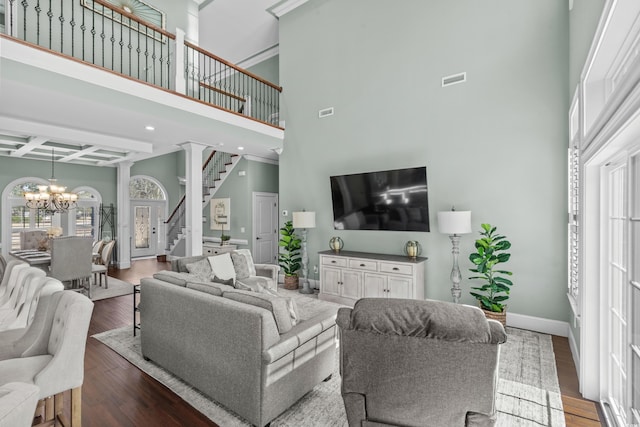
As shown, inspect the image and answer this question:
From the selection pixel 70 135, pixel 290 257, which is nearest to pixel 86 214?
pixel 70 135

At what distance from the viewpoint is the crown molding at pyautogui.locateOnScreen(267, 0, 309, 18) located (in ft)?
20.6

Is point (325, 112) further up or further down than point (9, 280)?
further up

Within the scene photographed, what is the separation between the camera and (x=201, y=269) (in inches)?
153

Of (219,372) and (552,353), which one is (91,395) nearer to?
(219,372)

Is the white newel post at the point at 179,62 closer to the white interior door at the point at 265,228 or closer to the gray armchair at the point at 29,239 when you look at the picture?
the white interior door at the point at 265,228

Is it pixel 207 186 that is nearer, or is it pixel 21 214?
pixel 21 214

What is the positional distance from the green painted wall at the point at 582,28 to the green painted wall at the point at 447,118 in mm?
658

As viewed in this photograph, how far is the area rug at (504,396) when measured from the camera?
7.20 ft

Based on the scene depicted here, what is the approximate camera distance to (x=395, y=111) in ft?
16.3

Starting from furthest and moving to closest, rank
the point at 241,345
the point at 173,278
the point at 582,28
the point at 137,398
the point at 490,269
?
the point at 490,269
the point at 173,278
the point at 582,28
the point at 137,398
the point at 241,345

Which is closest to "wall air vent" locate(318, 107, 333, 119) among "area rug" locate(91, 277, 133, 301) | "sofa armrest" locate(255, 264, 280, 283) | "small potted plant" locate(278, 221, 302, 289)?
"small potted plant" locate(278, 221, 302, 289)

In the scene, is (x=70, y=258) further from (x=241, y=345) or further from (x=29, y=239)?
(x=241, y=345)

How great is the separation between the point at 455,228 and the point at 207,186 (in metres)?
6.91

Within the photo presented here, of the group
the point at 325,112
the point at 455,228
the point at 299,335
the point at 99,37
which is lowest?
the point at 299,335
